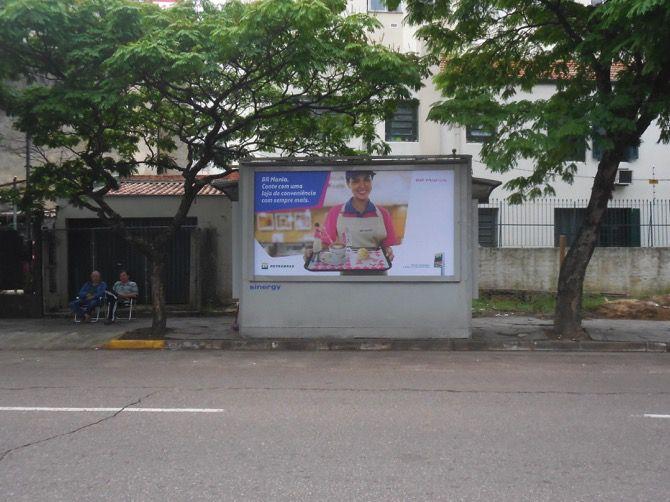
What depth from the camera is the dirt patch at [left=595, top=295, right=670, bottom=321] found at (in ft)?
47.4

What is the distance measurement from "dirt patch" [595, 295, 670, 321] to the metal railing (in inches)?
127

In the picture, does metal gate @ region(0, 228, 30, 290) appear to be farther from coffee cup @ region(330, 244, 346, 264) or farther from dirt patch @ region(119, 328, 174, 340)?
coffee cup @ region(330, 244, 346, 264)

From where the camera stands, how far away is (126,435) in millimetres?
5730

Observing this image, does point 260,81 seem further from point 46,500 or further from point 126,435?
point 46,500

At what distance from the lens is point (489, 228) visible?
62.6 feet

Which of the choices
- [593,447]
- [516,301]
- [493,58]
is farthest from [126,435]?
[516,301]

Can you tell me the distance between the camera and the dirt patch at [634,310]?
14453 millimetres

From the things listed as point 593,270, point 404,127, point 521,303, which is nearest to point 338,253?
point 521,303

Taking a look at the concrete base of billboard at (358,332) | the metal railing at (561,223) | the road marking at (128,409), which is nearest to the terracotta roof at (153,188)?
the concrete base of billboard at (358,332)

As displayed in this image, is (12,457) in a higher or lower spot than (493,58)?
lower

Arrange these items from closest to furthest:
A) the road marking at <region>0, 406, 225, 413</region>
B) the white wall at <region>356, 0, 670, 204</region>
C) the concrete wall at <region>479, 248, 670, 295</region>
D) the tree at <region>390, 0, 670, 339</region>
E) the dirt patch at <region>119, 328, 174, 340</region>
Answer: the road marking at <region>0, 406, 225, 413</region> < the tree at <region>390, 0, 670, 339</region> < the dirt patch at <region>119, 328, 174, 340</region> < the concrete wall at <region>479, 248, 670, 295</region> < the white wall at <region>356, 0, 670, 204</region>

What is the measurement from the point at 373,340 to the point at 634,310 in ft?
22.2

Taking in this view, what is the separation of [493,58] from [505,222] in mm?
6989

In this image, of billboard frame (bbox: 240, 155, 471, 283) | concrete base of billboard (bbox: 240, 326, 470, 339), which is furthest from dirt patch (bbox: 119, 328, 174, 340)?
billboard frame (bbox: 240, 155, 471, 283)
